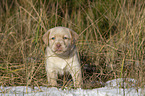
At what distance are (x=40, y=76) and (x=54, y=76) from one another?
247mm

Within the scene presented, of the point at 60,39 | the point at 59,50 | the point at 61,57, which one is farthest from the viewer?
the point at 61,57

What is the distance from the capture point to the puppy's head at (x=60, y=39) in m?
3.10

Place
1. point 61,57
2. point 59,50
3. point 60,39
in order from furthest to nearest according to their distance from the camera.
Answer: point 61,57 → point 60,39 → point 59,50

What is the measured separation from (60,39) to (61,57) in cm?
32

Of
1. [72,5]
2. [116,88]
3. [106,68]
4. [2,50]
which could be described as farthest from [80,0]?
[116,88]

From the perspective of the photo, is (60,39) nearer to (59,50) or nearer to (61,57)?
(59,50)

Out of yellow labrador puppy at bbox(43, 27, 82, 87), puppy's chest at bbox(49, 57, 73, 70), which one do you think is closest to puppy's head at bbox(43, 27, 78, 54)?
yellow labrador puppy at bbox(43, 27, 82, 87)

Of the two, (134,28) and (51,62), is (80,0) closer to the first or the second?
(134,28)

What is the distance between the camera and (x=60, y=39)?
3229 mm

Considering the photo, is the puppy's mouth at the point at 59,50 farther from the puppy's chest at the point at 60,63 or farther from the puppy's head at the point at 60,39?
the puppy's chest at the point at 60,63

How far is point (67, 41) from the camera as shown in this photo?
3.24m

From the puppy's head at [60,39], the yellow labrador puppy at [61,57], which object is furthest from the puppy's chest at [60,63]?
the puppy's head at [60,39]

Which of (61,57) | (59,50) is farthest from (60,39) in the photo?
(61,57)

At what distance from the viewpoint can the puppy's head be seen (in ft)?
10.2
